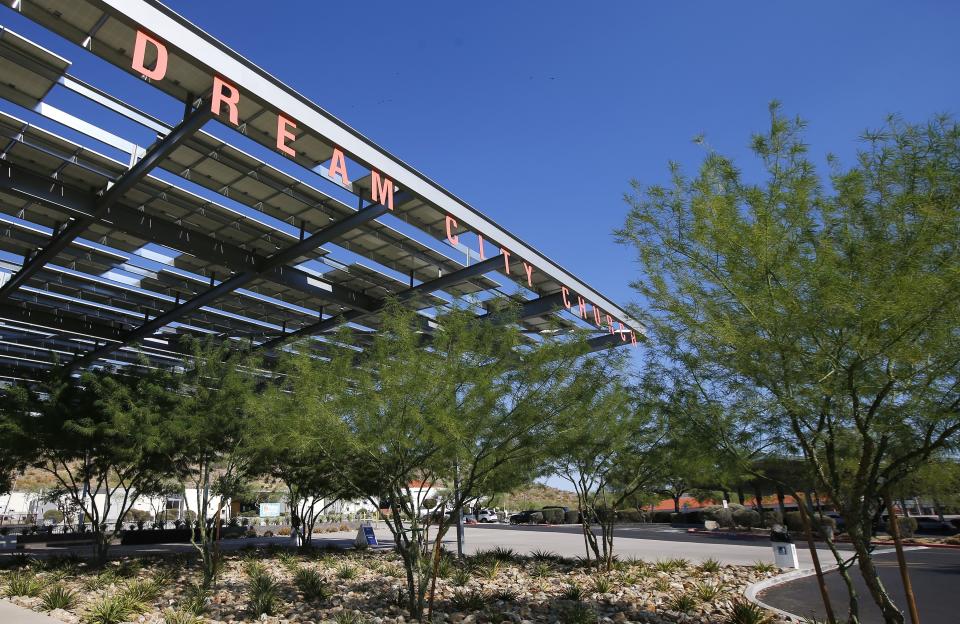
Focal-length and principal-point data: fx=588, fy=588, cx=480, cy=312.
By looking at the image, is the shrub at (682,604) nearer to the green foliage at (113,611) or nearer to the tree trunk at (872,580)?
the tree trunk at (872,580)

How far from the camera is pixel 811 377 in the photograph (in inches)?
267

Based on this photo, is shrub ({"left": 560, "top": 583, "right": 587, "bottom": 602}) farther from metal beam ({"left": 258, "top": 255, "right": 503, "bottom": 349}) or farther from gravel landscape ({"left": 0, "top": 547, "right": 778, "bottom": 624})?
metal beam ({"left": 258, "top": 255, "right": 503, "bottom": 349})

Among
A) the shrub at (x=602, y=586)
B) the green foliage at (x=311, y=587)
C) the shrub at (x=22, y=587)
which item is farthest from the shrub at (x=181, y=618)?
the shrub at (x=602, y=586)

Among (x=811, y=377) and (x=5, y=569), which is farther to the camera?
(x=5, y=569)

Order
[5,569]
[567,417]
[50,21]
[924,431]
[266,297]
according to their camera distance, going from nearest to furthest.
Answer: [924,431] → [50,21] → [567,417] → [5,569] → [266,297]

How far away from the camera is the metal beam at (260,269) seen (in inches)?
572

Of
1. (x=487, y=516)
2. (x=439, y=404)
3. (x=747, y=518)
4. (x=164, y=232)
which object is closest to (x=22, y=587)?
(x=164, y=232)

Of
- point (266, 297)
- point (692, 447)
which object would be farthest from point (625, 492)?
point (266, 297)

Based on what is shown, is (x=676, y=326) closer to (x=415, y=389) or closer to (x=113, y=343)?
(x=415, y=389)

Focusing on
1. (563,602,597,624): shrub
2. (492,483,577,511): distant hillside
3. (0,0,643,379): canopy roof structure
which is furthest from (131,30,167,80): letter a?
(492,483,577,511): distant hillside

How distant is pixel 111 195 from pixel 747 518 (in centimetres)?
3502

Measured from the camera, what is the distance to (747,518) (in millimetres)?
34219

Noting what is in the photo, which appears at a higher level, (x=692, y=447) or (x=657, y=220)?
(x=657, y=220)

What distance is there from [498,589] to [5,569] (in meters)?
14.6
